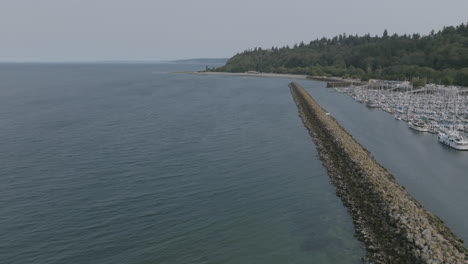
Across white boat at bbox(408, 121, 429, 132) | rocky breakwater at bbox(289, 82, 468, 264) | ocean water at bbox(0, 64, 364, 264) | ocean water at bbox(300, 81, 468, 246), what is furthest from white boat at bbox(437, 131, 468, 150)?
ocean water at bbox(0, 64, 364, 264)

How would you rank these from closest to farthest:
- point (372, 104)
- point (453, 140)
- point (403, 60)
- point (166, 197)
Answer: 1. point (166, 197)
2. point (453, 140)
3. point (372, 104)
4. point (403, 60)

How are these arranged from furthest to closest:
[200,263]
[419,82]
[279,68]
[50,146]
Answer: [279,68]
[419,82]
[50,146]
[200,263]

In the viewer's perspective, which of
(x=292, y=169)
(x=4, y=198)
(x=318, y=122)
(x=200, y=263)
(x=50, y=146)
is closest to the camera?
(x=200, y=263)

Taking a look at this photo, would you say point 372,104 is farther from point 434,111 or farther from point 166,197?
point 166,197

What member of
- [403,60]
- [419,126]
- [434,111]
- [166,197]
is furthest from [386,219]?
[403,60]

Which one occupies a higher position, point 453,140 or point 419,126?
point 419,126

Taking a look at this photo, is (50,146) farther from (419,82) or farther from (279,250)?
(419,82)

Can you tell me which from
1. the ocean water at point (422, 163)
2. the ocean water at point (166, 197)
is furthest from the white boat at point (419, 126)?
the ocean water at point (166, 197)

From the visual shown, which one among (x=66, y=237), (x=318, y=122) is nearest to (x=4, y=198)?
(x=66, y=237)
